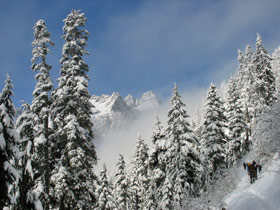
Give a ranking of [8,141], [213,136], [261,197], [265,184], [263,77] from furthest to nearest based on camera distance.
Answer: [263,77]
[213,136]
[265,184]
[261,197]
[8,141]

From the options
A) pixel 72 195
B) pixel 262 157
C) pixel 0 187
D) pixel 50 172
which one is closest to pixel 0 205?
pixel 0 187

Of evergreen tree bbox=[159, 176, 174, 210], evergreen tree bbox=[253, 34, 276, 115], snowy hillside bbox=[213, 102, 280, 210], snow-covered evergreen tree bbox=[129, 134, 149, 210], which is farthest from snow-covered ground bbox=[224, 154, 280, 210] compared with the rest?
evergreen tree bbox=[253, 34, 276, 115]

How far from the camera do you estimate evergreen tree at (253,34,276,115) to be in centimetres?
4138

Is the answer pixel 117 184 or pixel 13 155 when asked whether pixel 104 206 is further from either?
pixel 13 155

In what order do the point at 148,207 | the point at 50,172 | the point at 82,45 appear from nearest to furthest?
the point at 50,172
the point at 82,45
the point at 148,207

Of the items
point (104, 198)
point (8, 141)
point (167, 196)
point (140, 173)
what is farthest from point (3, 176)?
point (140, 173)

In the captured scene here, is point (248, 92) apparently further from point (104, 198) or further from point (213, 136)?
point (104, 198)

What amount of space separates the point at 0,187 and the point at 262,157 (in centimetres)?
2104

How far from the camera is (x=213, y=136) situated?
3231cm

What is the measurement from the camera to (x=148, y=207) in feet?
118

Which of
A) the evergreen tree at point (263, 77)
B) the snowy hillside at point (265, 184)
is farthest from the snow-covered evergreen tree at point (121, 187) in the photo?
the evergreen tree at point (263, 77)

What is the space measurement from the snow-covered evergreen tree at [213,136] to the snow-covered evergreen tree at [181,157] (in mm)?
6897

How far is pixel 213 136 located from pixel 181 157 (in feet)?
32.2

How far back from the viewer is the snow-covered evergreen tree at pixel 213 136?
32.1 metres
